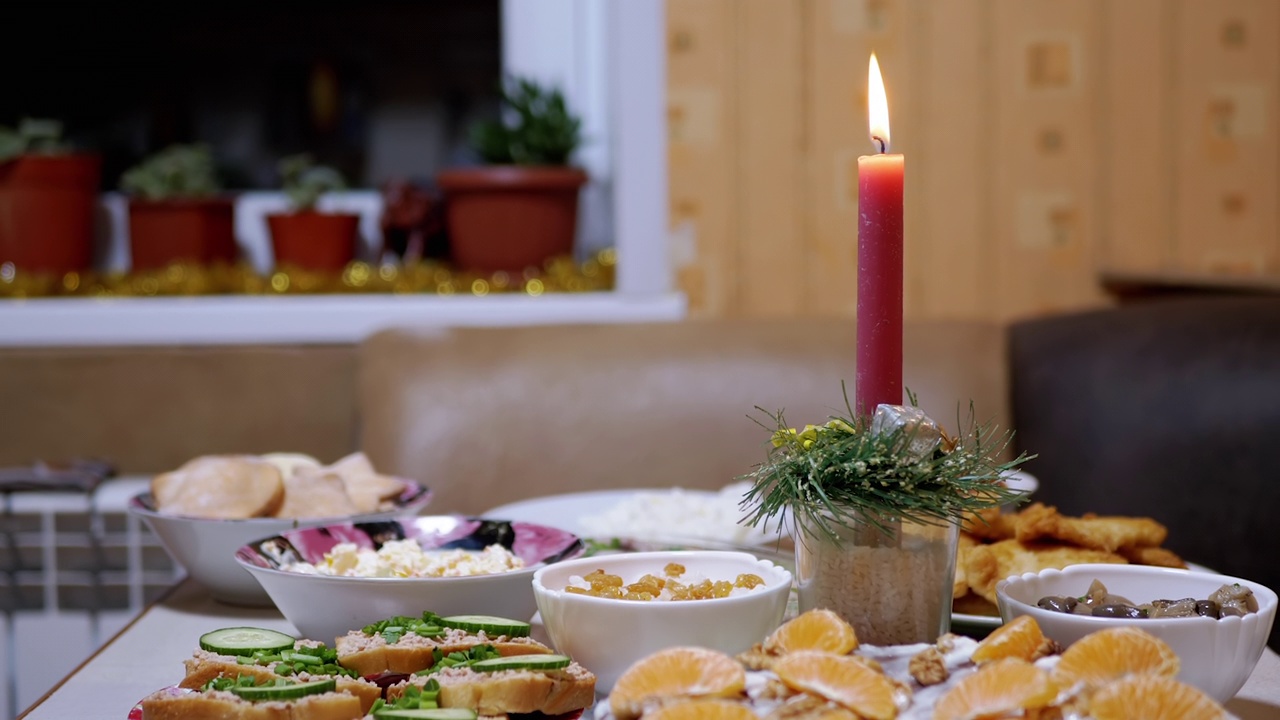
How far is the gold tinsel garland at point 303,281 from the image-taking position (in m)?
2.22

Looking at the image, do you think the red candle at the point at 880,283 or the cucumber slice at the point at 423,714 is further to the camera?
the red candle at the point at 880,283

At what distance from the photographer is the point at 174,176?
233 centimetres

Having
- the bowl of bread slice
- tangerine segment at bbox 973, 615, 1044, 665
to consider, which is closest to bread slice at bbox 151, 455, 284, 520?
the bowl of bread slice

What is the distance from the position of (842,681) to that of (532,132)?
1.92m

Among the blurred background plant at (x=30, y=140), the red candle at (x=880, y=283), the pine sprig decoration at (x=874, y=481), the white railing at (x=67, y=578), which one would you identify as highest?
the blurred background plant at (x=30, y=140)

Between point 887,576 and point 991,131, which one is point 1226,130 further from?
point 887,576

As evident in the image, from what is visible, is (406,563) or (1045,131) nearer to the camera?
(406,563)

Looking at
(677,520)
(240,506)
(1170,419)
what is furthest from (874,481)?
(1170,419)

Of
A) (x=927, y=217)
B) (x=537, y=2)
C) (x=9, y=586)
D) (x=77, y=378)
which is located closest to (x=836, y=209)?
(x=927, y=217)

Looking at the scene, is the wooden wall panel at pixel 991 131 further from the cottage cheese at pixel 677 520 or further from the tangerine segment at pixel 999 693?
the tangerine segment at pixel 999 693

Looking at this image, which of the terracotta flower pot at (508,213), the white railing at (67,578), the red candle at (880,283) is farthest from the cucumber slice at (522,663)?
the terracotta flower pot at (508,213)

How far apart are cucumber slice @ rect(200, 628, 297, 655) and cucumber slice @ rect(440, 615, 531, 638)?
0.09 meters

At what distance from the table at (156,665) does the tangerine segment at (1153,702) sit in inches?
6.3

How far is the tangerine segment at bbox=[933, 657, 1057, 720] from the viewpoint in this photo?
18.9 inches
